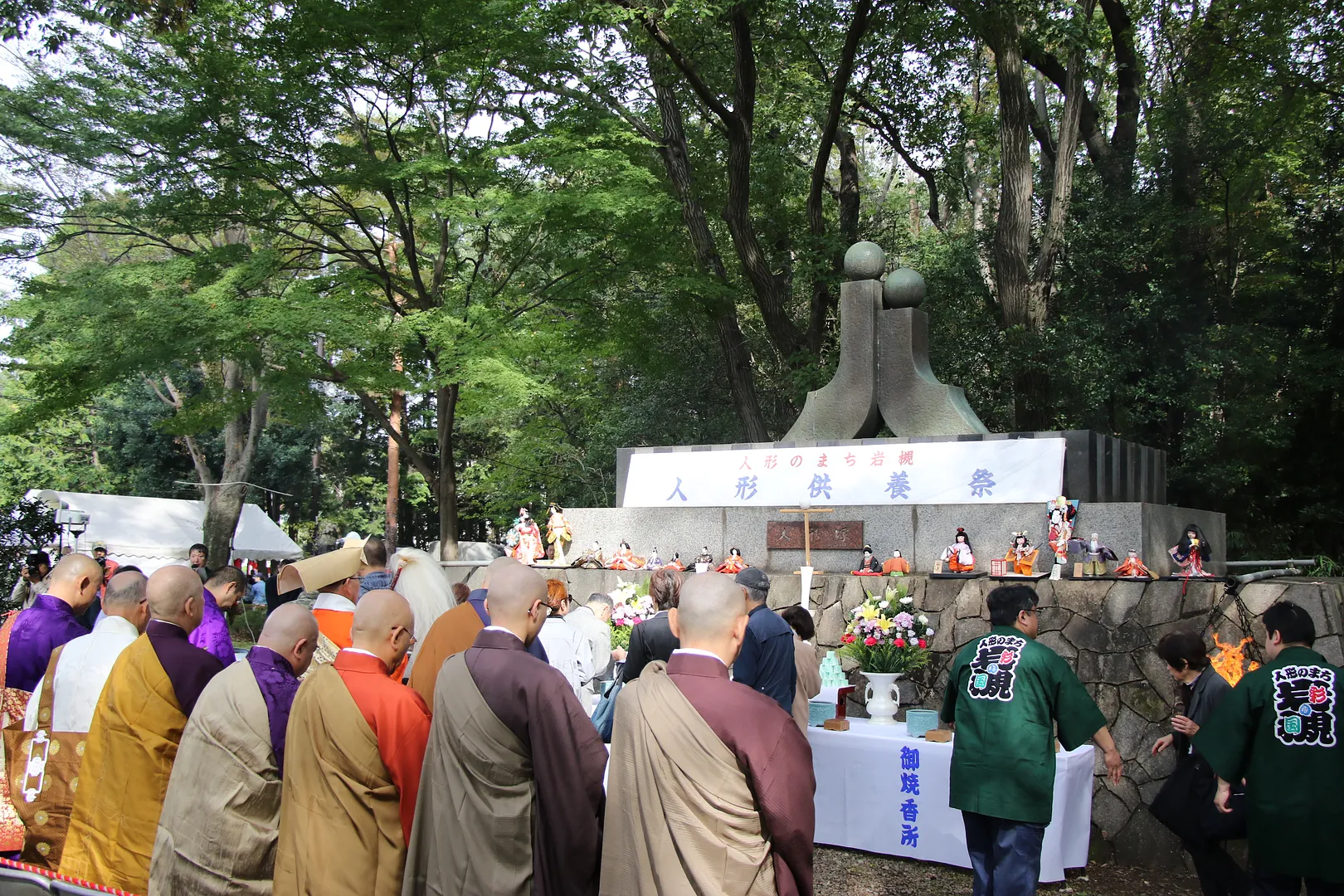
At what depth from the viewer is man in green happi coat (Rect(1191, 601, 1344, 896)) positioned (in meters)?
3.59

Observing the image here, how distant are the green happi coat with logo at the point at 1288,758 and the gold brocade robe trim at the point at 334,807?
3019 millimetres

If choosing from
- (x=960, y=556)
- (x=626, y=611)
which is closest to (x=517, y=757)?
(x=626, y=611)

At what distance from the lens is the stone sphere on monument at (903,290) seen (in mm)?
10109

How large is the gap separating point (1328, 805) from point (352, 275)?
12887 millimetres

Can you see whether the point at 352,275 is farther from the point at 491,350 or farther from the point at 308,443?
the point at 308,443

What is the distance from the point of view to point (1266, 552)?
1492cm

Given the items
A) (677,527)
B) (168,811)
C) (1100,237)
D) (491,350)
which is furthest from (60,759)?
(1100,237)

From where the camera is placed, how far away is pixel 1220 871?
4262 mm

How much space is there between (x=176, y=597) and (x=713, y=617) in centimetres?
223

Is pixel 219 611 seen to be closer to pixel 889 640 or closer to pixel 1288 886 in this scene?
pixel 889 640

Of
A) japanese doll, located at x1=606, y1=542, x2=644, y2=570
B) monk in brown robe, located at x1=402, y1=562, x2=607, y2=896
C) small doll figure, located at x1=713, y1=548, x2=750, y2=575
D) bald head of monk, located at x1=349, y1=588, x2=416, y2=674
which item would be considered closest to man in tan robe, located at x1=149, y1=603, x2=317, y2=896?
bald head of monk, located at x1=349, y1=588, x2=416, y2=674

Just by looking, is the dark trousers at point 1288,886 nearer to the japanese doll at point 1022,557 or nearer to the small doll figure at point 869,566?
the japanese doll at point 1022,557

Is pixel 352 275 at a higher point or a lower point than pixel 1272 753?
higher

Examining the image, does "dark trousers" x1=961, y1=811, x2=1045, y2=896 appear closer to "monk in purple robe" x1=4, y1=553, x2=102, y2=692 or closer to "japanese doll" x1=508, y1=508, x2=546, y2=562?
"monk in purple robe" x1=4, y1=553, x2=102, y2=692
